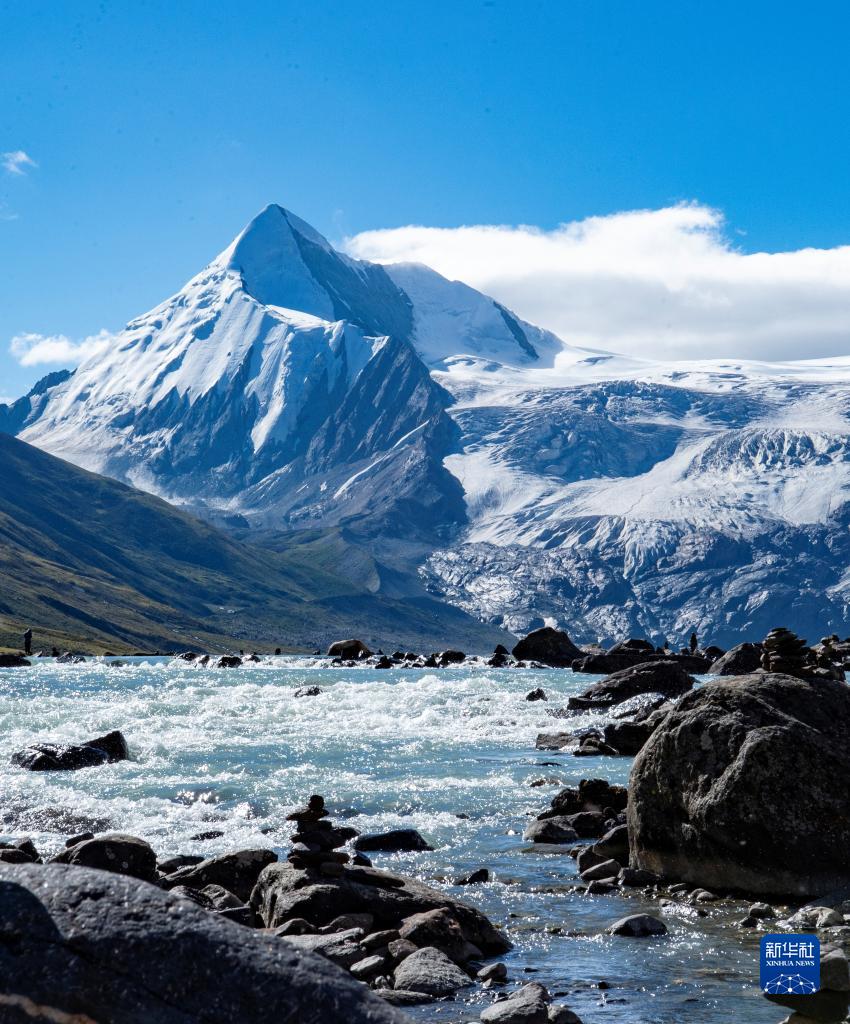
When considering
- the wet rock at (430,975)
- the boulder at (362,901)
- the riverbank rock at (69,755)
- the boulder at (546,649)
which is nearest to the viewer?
the wet rock at (430,975)

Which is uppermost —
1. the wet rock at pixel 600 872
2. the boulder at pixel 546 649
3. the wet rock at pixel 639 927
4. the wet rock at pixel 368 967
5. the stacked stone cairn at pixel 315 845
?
the stacked stone cairn at pixel 315 845

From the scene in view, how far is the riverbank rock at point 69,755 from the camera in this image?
3378 centimetres

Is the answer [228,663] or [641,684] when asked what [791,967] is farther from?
[228,663]

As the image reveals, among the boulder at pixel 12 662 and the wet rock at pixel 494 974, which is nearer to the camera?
the wet rock at pixel 494 974

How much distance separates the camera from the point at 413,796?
96.3 feet

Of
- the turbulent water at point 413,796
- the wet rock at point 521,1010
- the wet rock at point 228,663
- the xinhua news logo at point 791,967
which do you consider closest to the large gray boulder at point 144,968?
the wet rock at point 521,1010

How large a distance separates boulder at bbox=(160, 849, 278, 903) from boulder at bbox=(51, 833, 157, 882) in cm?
40

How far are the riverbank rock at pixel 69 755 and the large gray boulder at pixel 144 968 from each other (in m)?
28.1

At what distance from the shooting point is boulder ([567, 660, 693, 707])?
56469mm

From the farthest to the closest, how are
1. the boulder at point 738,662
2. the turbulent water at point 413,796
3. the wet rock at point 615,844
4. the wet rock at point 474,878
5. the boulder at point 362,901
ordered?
the boulder at point 738,662
the wet rock at point 615,844
the wet rock at point 474,878
the boulder at point 362,901
the turbulent water at point 413,796

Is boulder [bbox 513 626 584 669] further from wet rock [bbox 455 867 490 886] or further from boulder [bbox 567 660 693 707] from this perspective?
wet rock [bbox 455 867 490 886]

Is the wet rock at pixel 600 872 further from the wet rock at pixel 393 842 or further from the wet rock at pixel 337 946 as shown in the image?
the wet rock at pixel 337 946

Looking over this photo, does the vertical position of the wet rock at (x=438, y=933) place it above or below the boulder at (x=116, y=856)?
above

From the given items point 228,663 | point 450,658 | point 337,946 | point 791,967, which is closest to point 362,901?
point 337,946
